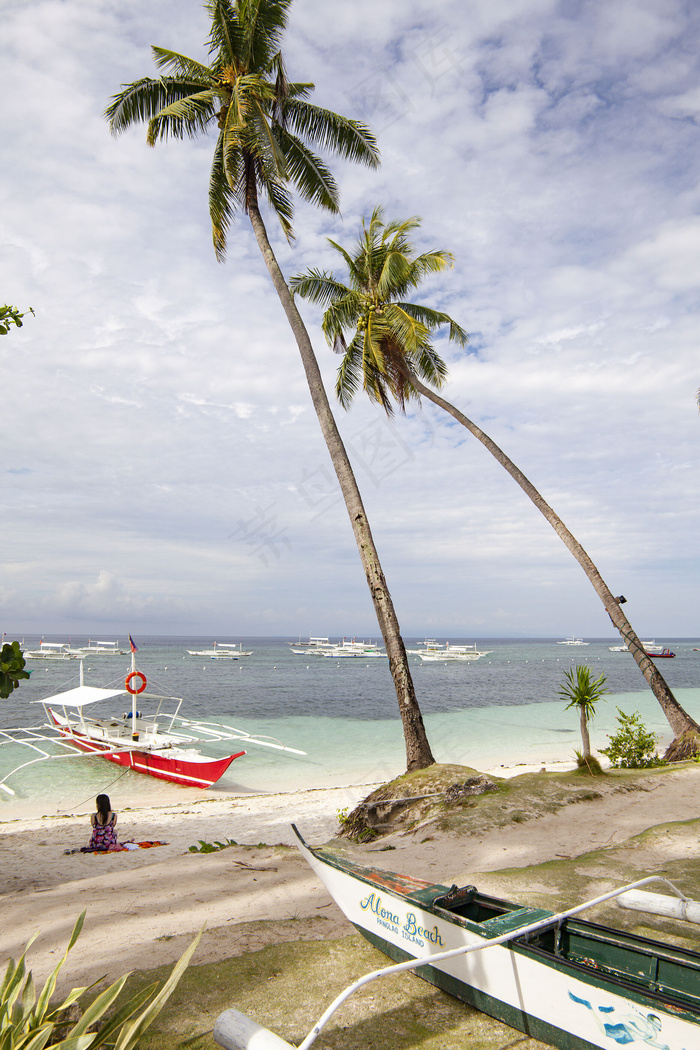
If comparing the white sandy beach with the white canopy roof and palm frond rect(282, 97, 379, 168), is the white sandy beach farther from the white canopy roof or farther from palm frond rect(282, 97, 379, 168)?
palm frond rect(282, 97, 379, 168)

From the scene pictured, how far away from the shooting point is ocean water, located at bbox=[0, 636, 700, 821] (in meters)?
18.5

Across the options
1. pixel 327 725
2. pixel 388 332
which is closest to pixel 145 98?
pixel 388 332

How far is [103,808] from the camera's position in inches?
410

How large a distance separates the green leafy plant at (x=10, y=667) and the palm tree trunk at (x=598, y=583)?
12.1 meters

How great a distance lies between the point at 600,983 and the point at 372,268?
15753 millimetres

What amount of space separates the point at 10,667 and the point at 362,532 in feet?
21.9

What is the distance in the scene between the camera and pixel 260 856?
8.35m

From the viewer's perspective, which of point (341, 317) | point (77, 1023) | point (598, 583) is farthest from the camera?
point (341, 317)

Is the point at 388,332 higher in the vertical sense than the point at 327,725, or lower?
higher

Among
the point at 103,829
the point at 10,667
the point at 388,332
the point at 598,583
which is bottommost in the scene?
the point at 103,829

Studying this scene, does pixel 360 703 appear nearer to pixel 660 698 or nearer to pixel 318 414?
pixel 660 698

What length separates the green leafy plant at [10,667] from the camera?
5465 millimetres

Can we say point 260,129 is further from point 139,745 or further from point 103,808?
point 139,745

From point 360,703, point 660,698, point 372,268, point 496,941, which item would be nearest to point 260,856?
point 496,941
